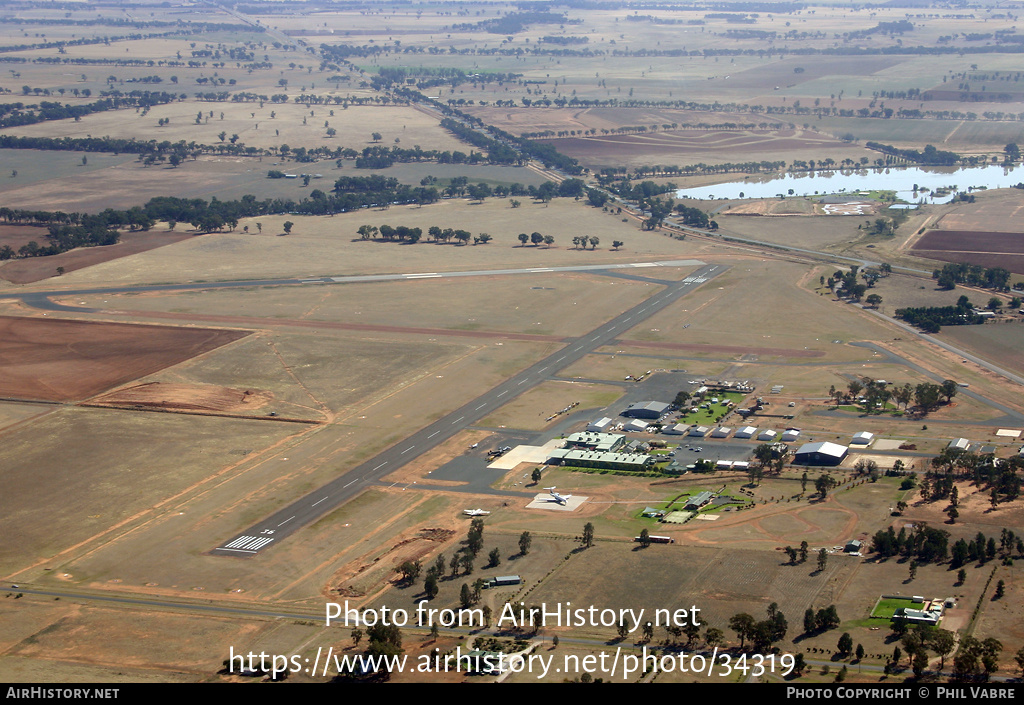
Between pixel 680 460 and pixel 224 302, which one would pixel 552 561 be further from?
pixel 224 302

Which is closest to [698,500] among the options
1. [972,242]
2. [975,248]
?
[975,248]

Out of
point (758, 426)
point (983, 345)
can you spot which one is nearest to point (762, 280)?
point (983, 345)

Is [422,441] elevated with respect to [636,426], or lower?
lower

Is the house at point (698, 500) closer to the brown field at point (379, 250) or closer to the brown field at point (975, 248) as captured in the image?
the brown field at point (379, 250)

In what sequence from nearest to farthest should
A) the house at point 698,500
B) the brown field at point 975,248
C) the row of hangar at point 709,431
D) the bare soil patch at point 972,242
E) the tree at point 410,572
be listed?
the tree at point 410,572 < the house at point 698,500 < the row of hangar at point 709,431 < the brown field at point 975,248 < the bare soil patch at point 972,242

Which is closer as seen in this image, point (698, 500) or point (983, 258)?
point (698, 500)

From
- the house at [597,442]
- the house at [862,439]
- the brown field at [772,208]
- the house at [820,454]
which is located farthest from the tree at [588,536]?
the brown field at [772,208]

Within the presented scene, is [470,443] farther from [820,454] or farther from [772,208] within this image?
[772,208]
